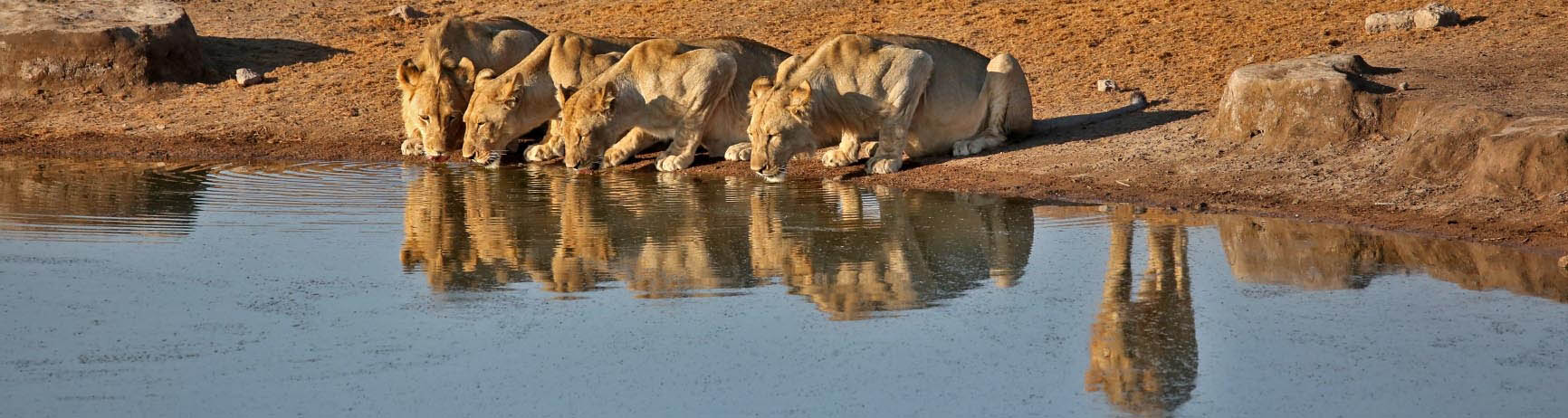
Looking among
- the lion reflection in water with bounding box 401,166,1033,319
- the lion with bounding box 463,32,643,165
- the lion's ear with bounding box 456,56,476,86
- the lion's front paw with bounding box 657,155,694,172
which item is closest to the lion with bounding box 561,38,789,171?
the lion's front paw with bounding box 657,155,694,172

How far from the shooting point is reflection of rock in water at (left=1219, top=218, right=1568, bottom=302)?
26.3 feet

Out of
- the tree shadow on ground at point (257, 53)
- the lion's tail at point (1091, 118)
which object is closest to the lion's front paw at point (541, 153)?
the lion's tail at point (1091, 118)

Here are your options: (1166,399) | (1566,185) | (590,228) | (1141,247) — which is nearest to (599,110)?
(590,228)

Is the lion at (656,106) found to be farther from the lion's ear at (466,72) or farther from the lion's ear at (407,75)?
the lion's ear at (407,75)

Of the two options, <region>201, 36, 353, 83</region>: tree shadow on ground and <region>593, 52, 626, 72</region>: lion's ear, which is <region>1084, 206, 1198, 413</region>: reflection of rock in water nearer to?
<region>593, 52, 626, 72</region>: lion's ear

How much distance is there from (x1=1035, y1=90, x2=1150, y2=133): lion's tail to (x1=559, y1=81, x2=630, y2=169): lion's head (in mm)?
3250

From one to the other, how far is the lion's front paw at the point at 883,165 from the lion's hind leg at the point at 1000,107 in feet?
2.00

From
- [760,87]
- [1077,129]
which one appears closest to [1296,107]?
[1077,129]

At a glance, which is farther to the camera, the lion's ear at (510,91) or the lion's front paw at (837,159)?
the lion's ear at (510,91)

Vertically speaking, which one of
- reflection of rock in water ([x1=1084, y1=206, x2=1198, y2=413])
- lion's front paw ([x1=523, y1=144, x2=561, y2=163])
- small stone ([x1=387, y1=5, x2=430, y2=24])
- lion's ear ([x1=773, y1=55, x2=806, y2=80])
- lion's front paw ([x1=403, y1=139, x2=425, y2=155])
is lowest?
reflection of rock in water ([x1=1084, y1=206, x2=1198, y2=413])

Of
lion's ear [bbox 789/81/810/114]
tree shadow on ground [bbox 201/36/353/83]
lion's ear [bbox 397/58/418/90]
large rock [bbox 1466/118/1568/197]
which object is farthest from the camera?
tree shadow on ground [bbox 201/36/353/83]

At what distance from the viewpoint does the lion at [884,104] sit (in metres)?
12.3

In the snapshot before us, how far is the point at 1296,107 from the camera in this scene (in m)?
11.8

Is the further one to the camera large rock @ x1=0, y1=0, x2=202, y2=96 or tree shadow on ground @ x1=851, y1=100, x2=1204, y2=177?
large rock @ x1=0, y1=0, x2=202, y2=96
